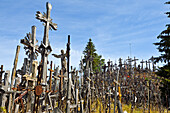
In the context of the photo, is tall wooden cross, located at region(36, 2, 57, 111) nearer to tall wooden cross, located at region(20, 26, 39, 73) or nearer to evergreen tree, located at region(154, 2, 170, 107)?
tall wooden cross, located at region(20, 26, 39, 73)

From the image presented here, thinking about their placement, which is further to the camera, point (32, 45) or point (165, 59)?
point (165, 59)

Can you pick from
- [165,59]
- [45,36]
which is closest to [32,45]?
[45,36]

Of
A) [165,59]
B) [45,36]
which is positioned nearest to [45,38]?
[45,36]

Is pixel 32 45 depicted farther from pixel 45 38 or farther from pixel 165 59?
pixel 165 59

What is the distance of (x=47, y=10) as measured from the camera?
7230 millimetres

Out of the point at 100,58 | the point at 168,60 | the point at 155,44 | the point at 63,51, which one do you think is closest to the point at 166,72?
the point at 168,60

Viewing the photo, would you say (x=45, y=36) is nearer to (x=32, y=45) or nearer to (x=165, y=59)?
(x=32, y=45)

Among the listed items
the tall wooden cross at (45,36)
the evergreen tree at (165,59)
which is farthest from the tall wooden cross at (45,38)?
the evergreen tree at (165,59)

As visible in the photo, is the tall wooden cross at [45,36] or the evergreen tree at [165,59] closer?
the tall wooden cross at [45,36]

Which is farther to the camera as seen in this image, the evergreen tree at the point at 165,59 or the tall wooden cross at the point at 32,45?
the evergreen tree at the point at 165,59

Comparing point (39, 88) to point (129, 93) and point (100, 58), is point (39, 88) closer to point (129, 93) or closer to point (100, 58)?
point (129, 93)

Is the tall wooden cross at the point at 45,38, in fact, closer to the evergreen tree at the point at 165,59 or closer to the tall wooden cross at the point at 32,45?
the tall wooden cross at the point at 32,45

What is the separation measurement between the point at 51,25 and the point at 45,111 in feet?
11.8

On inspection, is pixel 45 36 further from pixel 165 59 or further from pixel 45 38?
pixel 165 59
